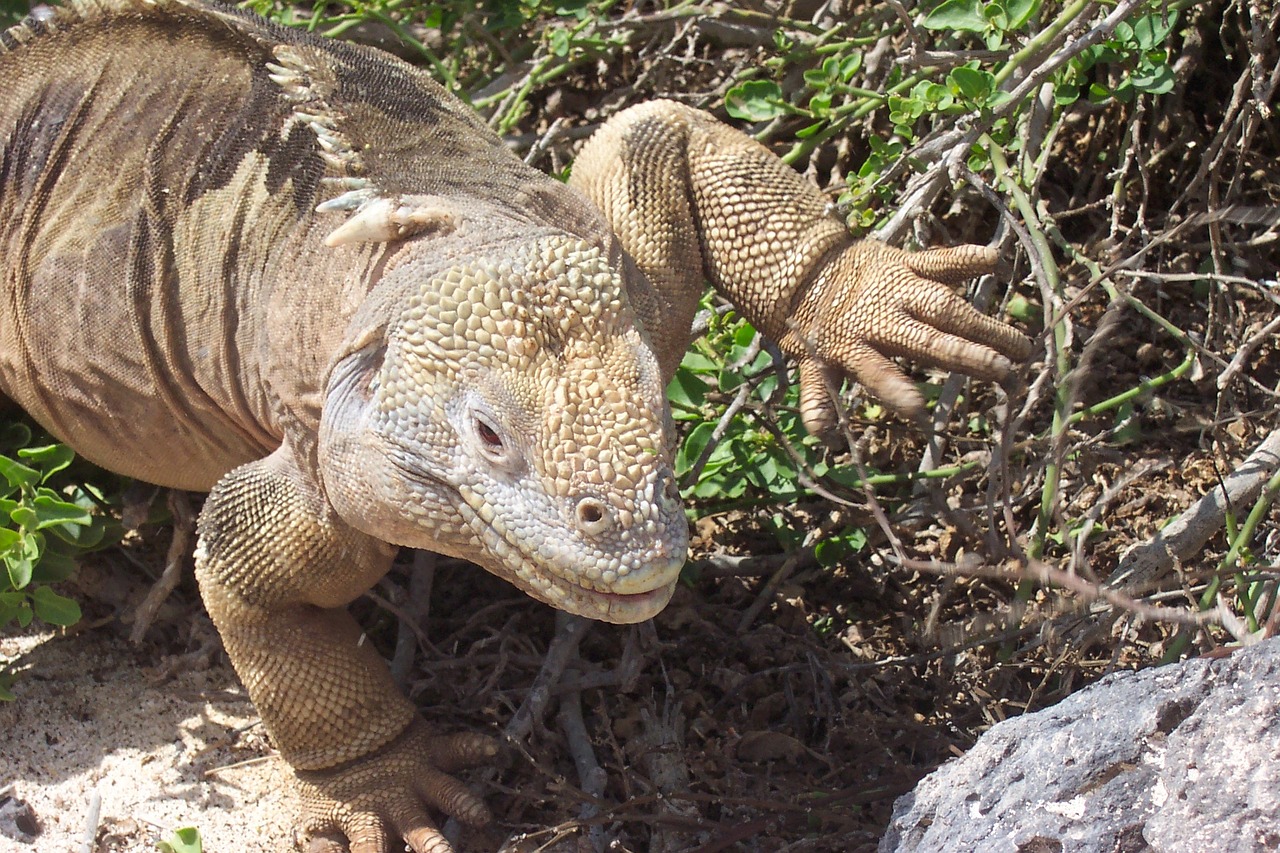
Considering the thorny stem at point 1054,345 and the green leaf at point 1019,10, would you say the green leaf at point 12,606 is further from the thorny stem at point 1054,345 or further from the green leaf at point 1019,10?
the green leaf at point 1019,10

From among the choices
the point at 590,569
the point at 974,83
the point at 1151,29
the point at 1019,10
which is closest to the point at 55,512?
the point at 590,569

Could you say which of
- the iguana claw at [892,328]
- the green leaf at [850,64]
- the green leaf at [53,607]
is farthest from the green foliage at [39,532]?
the green leaf at [850,64]

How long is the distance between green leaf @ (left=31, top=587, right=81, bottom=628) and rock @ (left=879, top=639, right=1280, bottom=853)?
7.37 feet

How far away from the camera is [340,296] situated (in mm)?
2867

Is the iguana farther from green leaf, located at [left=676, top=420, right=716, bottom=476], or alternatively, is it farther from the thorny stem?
green leaf, located at [left=676, top=420, right=716, bottom=476]

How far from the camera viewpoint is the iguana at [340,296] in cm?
253

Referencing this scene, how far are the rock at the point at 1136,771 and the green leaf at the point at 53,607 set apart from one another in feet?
7.37

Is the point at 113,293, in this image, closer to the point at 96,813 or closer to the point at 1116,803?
the point at 96,813

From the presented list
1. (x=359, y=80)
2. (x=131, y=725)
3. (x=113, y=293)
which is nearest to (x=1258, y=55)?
(x=359, y=80)

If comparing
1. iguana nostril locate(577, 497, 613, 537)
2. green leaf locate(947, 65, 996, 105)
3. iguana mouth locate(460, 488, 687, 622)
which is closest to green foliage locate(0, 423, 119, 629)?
iguana mouth locate(460, 488, 687, 622)

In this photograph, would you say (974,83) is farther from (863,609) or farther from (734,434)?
(863,609)

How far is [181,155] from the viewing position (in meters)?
3.26

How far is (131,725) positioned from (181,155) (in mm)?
1460

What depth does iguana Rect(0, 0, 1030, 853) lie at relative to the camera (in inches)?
99.4
